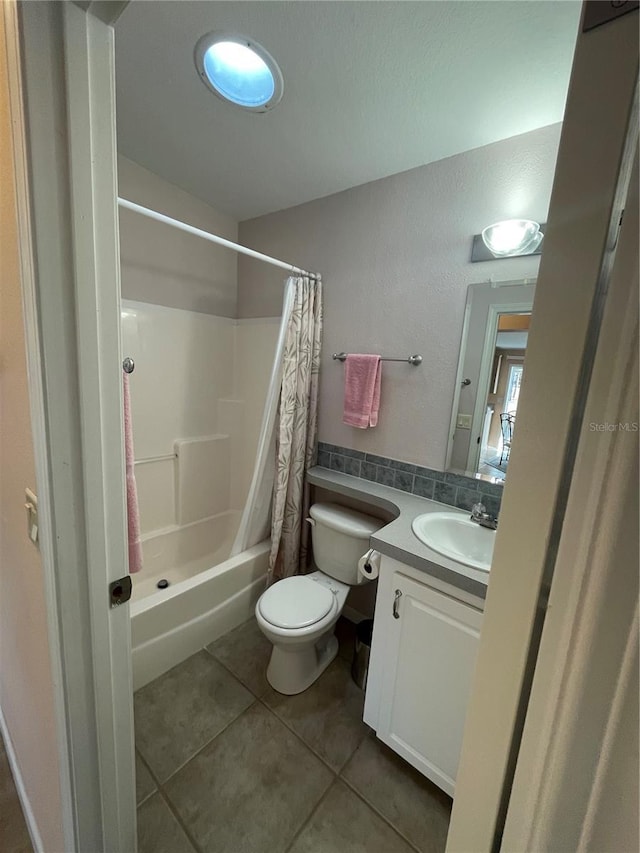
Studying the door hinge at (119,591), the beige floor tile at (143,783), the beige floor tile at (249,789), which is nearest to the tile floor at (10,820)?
the beige floor tile at (143,783)

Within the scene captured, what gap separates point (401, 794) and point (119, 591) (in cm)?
129

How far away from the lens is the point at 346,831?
3.57 feet

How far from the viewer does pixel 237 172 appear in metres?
1.76

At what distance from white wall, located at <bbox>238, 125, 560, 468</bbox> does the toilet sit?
46 cm

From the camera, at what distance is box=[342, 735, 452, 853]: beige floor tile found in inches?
43.2

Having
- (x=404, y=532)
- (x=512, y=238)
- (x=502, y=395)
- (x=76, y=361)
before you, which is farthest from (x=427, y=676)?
(x=512, y=238)

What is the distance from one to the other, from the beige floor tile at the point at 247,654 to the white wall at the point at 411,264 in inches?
46.2

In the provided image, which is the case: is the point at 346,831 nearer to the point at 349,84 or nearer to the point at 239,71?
the point at 349,84

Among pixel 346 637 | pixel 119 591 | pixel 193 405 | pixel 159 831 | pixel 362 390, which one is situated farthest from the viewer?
pixel 193 405

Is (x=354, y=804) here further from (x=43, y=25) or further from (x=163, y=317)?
(x=163, y=317)

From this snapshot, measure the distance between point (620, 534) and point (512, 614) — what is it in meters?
0.14

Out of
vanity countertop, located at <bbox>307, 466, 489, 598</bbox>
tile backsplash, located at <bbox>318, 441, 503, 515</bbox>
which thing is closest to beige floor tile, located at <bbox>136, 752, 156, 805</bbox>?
vanity countertop, located at <bbox>307, 466, 489, 598</bbox>

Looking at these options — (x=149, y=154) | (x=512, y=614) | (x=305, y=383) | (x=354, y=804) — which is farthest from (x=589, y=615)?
(x=149, y=154)

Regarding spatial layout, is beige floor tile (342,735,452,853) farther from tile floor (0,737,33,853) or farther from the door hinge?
the door hinge
